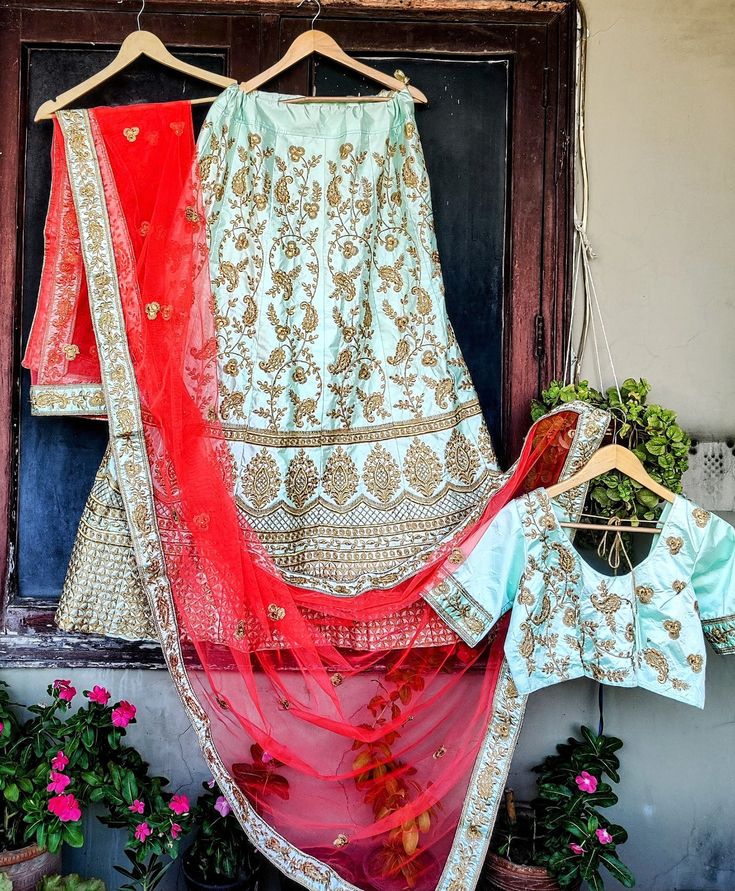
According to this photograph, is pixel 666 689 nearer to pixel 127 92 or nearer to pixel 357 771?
pixel 357 771

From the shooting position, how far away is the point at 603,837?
2090mm

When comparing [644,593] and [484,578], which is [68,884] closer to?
[484,578]

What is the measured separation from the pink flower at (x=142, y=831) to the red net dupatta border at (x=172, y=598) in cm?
23

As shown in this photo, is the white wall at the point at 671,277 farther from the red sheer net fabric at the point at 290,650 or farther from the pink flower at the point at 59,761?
the pink flower at the point at 59,761

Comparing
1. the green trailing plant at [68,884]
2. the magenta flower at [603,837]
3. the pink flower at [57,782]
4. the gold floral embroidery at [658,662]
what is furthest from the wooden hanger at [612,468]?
the green trailing plant at [68,884]

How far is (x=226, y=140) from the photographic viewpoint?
86.3 inches

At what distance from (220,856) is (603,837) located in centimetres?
90

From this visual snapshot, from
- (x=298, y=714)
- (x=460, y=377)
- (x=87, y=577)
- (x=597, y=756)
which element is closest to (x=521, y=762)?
(x=597, y=756)

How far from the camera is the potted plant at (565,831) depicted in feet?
6.84

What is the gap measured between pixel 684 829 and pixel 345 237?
181 cm

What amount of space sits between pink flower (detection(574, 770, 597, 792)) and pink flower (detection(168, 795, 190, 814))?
3.10 feet

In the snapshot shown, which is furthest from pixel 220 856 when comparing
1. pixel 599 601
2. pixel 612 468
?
pixel 612 468

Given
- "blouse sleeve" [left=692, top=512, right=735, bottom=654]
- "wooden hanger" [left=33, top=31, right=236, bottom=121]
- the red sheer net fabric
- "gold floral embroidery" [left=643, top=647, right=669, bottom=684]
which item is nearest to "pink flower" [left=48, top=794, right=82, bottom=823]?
the red sheer net fabric

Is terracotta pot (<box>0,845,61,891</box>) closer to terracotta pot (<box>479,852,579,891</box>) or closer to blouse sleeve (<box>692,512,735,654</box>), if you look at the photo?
terracotta pot (<box>479,852,579,891</box>)
